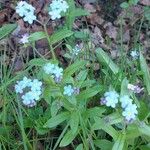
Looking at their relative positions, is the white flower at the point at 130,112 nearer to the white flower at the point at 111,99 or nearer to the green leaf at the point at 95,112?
the white flower at the point at 111,99

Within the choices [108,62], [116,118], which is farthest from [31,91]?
[108,62]

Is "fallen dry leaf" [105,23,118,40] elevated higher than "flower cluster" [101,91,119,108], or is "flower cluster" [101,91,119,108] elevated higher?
"flower cluster" [101,91,119,108]

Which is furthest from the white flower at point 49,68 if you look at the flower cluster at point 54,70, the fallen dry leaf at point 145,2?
the fallen dry leaf at point 145,2

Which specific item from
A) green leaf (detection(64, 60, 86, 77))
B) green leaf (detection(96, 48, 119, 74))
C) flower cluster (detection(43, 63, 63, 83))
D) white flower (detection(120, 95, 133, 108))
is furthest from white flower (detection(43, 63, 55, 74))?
green leaf (detection(96, 48, 119, 74))

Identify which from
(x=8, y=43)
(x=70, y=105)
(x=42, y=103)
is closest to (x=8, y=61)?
(x=8, y=43)

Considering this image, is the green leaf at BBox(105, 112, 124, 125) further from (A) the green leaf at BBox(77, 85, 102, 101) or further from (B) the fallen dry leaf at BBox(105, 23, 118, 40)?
(B) the fallen dry leaf at BBox(105, 23, 118, 40)

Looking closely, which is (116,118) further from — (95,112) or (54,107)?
(54,107)
